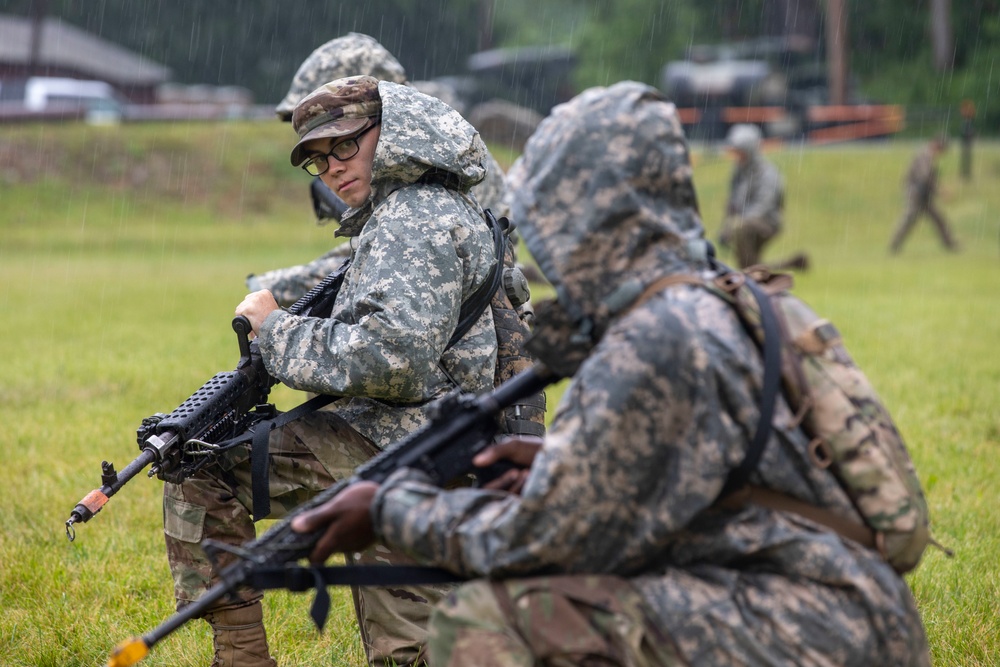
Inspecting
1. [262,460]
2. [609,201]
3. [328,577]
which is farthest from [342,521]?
[262,460]

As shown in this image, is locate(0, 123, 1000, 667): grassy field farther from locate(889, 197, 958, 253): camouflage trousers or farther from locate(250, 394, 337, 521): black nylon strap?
locate(250, 394, 337, 521): black nylon strap

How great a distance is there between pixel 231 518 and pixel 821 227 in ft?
80.1

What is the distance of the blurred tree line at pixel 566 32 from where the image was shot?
40.6m

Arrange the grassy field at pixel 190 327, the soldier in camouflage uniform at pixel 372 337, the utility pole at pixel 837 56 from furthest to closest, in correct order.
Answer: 1. the utility pole at pixel 837 56
2. the grassy field at pixel 190 327
3. the soldier in camouflage uniform at pixel 372 337

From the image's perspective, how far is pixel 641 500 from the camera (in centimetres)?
256

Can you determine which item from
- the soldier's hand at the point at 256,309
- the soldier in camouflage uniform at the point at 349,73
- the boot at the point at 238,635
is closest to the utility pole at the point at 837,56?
the soldier in camouflage uniform at the point at 349,73

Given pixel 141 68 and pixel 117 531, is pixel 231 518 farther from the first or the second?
pixel 141 68

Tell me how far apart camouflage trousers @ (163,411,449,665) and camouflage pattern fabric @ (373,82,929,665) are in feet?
4.54

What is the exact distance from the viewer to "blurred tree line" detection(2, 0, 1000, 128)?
40.6 m

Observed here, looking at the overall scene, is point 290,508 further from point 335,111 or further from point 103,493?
point 335,111

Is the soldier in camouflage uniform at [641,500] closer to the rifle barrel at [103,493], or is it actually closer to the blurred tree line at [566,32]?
the rifle barrel at [103,493]

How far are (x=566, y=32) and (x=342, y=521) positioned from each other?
6147 centimetres

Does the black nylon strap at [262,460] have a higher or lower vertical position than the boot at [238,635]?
higher

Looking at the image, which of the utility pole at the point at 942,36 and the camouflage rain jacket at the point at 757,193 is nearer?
the camouflage rain jacket at the point at 757,193
